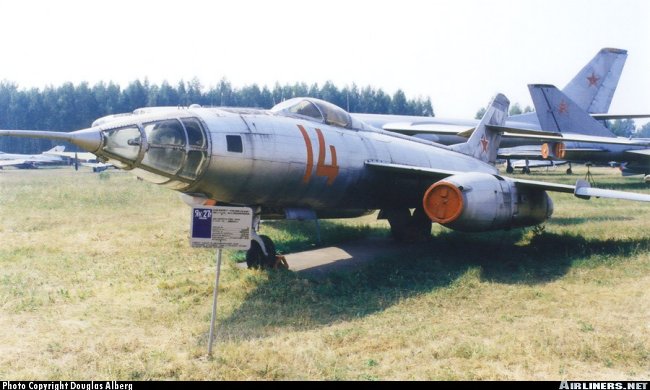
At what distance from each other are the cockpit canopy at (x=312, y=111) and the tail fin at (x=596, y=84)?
78.9 feet

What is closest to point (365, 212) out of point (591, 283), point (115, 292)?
point (591, 283)

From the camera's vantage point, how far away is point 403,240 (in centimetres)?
1329

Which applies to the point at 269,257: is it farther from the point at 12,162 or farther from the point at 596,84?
the point at 12,162

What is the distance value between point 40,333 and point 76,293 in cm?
206

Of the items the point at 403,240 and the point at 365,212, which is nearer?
the point at 365,212

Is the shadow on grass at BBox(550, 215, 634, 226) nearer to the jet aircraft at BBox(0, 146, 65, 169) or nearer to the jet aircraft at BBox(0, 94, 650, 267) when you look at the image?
the jet aircraft at BBox(0, 94, 650, 267)

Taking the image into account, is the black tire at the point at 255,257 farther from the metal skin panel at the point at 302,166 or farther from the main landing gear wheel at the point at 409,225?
the main landing gear wheel at the point at 409,225

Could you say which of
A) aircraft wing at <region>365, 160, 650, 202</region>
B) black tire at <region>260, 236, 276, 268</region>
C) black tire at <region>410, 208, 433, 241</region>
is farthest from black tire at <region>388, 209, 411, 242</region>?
black tire at <region>260, 236, 276, 268</region>

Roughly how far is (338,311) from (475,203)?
3.58 m

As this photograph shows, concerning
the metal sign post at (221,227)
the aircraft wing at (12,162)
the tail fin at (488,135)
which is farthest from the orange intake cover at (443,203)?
the aircraft wing at (12,162)

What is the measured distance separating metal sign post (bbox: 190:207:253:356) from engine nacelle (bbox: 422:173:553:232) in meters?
4.54

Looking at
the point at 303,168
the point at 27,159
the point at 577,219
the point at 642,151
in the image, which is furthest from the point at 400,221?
the point at 27,159

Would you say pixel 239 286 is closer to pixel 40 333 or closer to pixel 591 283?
pixel 40 333

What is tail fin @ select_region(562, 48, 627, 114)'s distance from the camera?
3041 cm
